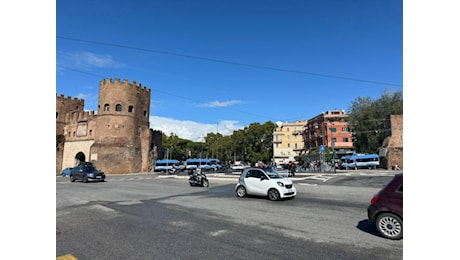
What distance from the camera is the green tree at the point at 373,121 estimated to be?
150ft

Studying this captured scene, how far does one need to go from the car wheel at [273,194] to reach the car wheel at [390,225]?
552 centimetres

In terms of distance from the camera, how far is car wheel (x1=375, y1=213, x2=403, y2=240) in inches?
208

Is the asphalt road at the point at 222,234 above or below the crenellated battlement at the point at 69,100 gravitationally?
below

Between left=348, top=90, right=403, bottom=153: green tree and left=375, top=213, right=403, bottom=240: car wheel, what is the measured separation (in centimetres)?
4595

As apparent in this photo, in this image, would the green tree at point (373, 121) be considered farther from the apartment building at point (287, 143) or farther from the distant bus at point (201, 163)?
the apartment building at point (287, 143)

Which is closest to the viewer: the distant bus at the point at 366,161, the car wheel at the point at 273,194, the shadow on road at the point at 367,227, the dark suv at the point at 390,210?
the dark suv at the point at 390,210

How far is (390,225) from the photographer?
214 inches

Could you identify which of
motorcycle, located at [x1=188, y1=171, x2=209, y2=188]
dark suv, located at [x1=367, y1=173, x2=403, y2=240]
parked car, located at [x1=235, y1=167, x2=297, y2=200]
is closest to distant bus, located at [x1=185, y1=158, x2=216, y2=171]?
motorcycle, located at [x1=188, y1=171, x2=209, y2=188]

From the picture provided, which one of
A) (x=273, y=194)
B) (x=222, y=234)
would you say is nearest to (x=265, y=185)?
(x=273, y=194)

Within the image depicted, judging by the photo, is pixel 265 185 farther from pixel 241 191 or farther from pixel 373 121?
pixel 373 121

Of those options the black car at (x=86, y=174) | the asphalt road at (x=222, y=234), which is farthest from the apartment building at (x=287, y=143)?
the asphalt road at (x=222, y=234)
